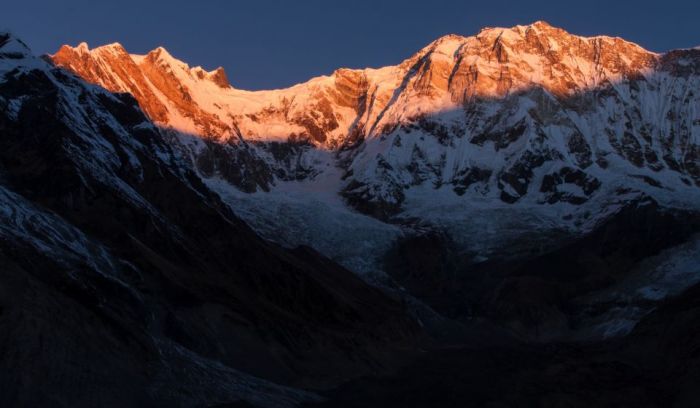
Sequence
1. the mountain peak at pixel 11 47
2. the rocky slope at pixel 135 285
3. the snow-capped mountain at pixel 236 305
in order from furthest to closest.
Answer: the mountain peak at pixel 11 47 < the snow-capped mountain at pixel 236 305 < the rocky slope at pixel 135 285

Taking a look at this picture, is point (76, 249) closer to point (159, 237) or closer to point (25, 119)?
point (159, 237)

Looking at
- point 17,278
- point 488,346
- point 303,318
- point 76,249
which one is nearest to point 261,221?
point 488,346

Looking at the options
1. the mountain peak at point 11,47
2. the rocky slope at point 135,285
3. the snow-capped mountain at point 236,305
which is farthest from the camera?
the mountain peak at point 11,47

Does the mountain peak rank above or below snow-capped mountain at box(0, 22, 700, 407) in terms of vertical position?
→ above

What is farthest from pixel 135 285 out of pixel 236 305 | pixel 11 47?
pixel 11 47

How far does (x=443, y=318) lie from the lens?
553 ft

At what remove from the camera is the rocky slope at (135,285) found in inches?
2972

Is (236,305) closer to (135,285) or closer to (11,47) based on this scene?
(135,285)

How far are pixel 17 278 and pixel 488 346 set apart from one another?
3404 inches

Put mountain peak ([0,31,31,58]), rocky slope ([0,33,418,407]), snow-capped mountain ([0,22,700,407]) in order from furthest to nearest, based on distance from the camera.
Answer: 1. mountain peak ([0,31,31,58])
2. snow-capped mountain ([0,22,700,407])
3. rocky slope ([0,33,418,407])

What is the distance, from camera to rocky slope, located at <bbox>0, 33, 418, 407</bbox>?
248 ft

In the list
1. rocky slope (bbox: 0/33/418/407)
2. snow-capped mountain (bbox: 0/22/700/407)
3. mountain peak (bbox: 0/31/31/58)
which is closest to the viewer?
rocky slope (bbox: 0/33/418/407)

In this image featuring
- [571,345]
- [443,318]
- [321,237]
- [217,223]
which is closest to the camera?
[217,223]

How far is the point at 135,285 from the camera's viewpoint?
97.4 m
